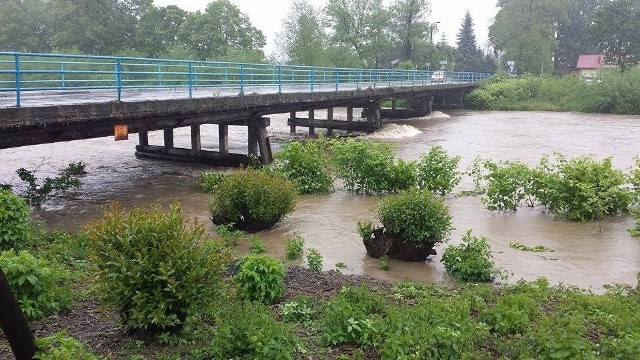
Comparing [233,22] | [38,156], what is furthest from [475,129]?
Result: [233,22]

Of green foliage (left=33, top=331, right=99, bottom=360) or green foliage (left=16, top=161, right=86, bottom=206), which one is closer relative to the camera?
green foliage (left=33, top=331, right=99, bottom=360)

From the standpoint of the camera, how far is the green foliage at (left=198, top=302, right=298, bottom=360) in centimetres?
468

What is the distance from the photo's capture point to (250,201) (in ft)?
37.1

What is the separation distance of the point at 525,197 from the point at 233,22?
47318mm

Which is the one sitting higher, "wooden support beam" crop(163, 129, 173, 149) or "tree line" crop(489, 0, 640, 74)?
"tree line" crop(489, 0, 640, 74)

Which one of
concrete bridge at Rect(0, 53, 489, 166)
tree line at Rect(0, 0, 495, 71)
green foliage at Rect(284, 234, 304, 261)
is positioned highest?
tree line at Rect(0, 0, 495, 71)

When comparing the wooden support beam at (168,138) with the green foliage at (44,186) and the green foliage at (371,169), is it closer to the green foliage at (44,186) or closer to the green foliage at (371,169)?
the green foliage at (44,186)

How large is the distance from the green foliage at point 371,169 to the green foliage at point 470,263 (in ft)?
20.4

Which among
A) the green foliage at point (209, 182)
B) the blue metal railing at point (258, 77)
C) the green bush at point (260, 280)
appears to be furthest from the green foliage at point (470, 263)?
the blue metal railing at point (258, 77)

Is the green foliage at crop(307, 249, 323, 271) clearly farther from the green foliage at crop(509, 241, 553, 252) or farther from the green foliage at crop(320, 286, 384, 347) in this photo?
the green foliage at crop(509, 241, 553, 252)

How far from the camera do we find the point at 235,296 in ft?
19.8

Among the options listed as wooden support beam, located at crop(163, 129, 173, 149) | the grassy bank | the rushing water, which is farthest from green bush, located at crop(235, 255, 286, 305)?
the grassy bank

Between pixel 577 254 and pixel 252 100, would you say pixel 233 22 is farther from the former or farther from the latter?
pixel 577 254

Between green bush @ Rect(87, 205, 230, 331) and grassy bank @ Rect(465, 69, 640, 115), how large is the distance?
5043 centimetres
